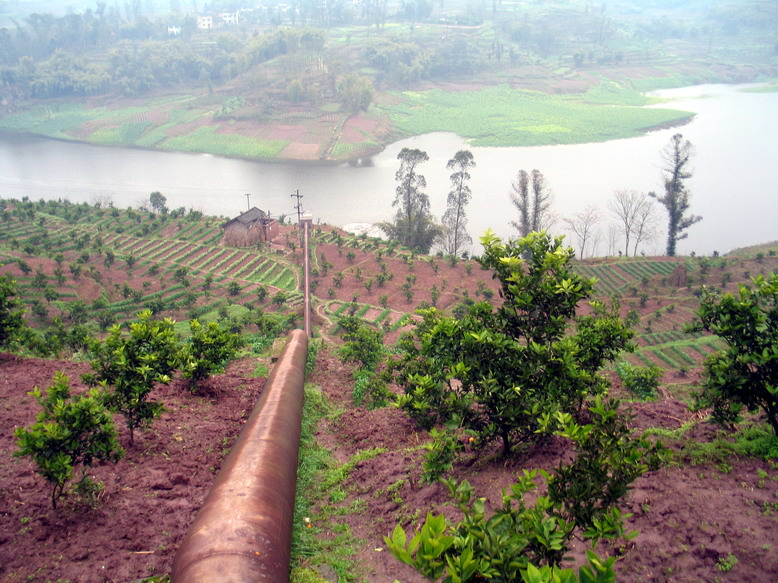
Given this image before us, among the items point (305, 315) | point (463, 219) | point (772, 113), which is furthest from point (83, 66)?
point (772, 113)

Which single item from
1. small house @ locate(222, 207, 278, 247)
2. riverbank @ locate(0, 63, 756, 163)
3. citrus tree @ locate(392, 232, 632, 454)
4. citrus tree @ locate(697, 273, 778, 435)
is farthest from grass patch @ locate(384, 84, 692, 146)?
citrus tree @ locate(392, 232, 632, 454)

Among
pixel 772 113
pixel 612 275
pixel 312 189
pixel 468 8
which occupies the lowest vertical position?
pixel 612 275

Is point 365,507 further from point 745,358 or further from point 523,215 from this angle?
point 523,215

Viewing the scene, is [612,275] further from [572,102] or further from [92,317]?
[572,102]

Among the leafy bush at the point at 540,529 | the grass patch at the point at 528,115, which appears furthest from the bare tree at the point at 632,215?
the leafy bush at the point at 540,529

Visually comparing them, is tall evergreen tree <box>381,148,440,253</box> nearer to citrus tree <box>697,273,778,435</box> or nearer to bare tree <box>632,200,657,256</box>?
bare tree <box>632,200,657,256</box>

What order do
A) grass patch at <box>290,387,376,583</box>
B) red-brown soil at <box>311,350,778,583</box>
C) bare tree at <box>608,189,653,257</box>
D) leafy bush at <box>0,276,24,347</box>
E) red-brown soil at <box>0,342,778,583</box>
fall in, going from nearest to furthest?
1. red-brown soil at <box>311,350,778,583</box>
2. red-brown soil at <box>0,342,778,583</box>
3. grass patch at <box>290,387,376,583</box>
4. leafy bush at <box>0,276,24,347</box>
5. bare tree at <box>608,189,653,257</box>

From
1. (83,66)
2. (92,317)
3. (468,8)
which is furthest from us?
(468,8)

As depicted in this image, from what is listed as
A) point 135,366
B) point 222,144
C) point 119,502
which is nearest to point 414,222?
point 135,366

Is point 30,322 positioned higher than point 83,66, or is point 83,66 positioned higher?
point 83,66
